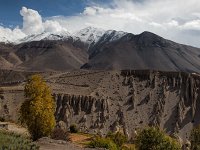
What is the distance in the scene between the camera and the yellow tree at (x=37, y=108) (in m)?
43.3

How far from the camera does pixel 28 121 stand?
43.8 m

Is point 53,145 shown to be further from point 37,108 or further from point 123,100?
point 123,100

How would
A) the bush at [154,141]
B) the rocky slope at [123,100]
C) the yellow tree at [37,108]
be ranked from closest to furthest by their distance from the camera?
the yellow tree at [37,108]
the bush at [154,141]
the rocky slope at [123,100]

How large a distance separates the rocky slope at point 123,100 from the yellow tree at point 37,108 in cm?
5819

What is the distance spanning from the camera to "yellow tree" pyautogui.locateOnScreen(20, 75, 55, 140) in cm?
4331

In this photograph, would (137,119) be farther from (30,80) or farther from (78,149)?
(78,149)

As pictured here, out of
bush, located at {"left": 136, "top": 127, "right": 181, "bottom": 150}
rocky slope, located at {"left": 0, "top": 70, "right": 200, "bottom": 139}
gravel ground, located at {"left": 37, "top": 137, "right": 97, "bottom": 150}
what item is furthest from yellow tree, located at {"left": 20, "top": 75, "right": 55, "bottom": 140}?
rocky slope, located at {"left": 0, "top": 70, "right": 200, "bottom": 139}

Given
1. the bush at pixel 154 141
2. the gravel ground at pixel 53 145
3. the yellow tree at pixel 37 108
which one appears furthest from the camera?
the bush at pixel 154 141

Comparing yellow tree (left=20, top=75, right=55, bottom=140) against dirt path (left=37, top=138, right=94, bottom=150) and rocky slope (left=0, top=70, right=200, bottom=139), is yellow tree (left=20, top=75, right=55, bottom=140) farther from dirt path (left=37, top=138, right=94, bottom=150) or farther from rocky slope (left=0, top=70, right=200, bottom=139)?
rocky slope (left=0, top=70, right=200, bottom=139)

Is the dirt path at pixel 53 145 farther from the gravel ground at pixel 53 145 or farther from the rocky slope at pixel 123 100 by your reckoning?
the rocky slope at pixel 123 100

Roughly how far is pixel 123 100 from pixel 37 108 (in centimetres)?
7544

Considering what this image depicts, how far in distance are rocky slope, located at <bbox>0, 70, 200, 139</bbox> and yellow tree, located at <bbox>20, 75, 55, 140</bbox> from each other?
58190mm

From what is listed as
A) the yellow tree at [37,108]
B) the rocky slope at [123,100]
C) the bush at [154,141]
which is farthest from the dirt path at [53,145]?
the rocky slope at [123,100]

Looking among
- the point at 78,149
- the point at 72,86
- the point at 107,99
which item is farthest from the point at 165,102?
the point at 78,149
